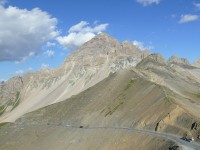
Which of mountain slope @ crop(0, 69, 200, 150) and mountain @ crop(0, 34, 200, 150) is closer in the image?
mountain @ crop(0, 34, 200, 150)

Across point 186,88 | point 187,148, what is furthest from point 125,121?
point 186,88

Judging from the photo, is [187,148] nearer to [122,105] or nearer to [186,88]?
[122,105]

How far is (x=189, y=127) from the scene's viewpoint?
10231cm

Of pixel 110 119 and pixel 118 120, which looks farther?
pixel 110 119

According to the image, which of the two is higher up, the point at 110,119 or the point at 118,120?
the point at 110,119

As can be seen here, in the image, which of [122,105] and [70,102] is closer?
[122,105]

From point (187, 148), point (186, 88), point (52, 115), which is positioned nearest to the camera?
point (187, 148)

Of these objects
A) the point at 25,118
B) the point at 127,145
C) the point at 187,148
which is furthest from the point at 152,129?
the point at 25,118

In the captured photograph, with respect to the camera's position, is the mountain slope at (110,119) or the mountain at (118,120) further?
the mountain slope at (110,119)

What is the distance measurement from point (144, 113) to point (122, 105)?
2151 cm

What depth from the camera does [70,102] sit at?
615 ft

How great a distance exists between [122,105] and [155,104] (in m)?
22.2

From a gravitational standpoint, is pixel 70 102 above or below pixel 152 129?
above

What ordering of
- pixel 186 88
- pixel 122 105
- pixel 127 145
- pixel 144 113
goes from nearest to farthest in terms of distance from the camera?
pixel 127 145
pixel 144 113
pixel 122 105
pixel 186 88
